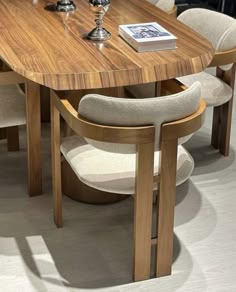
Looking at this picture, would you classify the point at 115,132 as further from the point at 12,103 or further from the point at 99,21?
the point at 12,103

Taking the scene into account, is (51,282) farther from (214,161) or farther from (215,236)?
(214,161)

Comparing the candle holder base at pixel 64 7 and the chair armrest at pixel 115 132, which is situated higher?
the candle holder base at pixel 64 7

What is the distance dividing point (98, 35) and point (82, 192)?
762 mm

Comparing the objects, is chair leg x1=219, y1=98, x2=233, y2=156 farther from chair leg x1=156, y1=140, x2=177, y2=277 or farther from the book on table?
chair leg x1=156, y1=140, x2=177, y2=277

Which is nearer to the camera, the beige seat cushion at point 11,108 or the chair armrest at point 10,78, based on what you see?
the chair armrest at point 10,78

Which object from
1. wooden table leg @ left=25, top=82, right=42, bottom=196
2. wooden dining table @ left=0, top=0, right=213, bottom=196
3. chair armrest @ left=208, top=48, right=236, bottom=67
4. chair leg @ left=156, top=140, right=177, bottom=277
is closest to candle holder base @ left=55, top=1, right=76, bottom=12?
wooden dining table @ left=0, top=0, right=213, bottom=196

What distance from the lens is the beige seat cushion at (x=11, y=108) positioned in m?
2.86

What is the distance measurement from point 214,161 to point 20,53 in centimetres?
134

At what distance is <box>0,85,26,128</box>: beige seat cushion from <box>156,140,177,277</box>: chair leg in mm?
862

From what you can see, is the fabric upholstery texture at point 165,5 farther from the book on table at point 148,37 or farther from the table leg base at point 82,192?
the table leg base at point 82,192

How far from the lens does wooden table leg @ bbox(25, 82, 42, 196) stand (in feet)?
9.29

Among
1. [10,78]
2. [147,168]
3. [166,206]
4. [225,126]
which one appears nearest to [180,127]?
[147,168]

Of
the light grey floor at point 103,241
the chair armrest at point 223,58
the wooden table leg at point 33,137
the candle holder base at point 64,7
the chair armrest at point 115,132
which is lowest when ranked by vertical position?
the light grey floor at point 103,241

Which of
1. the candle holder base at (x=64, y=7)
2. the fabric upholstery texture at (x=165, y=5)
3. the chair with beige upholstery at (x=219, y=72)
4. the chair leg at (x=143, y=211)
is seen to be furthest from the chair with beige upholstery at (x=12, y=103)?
the fabric upholstery texture at (x=165, y=5)
